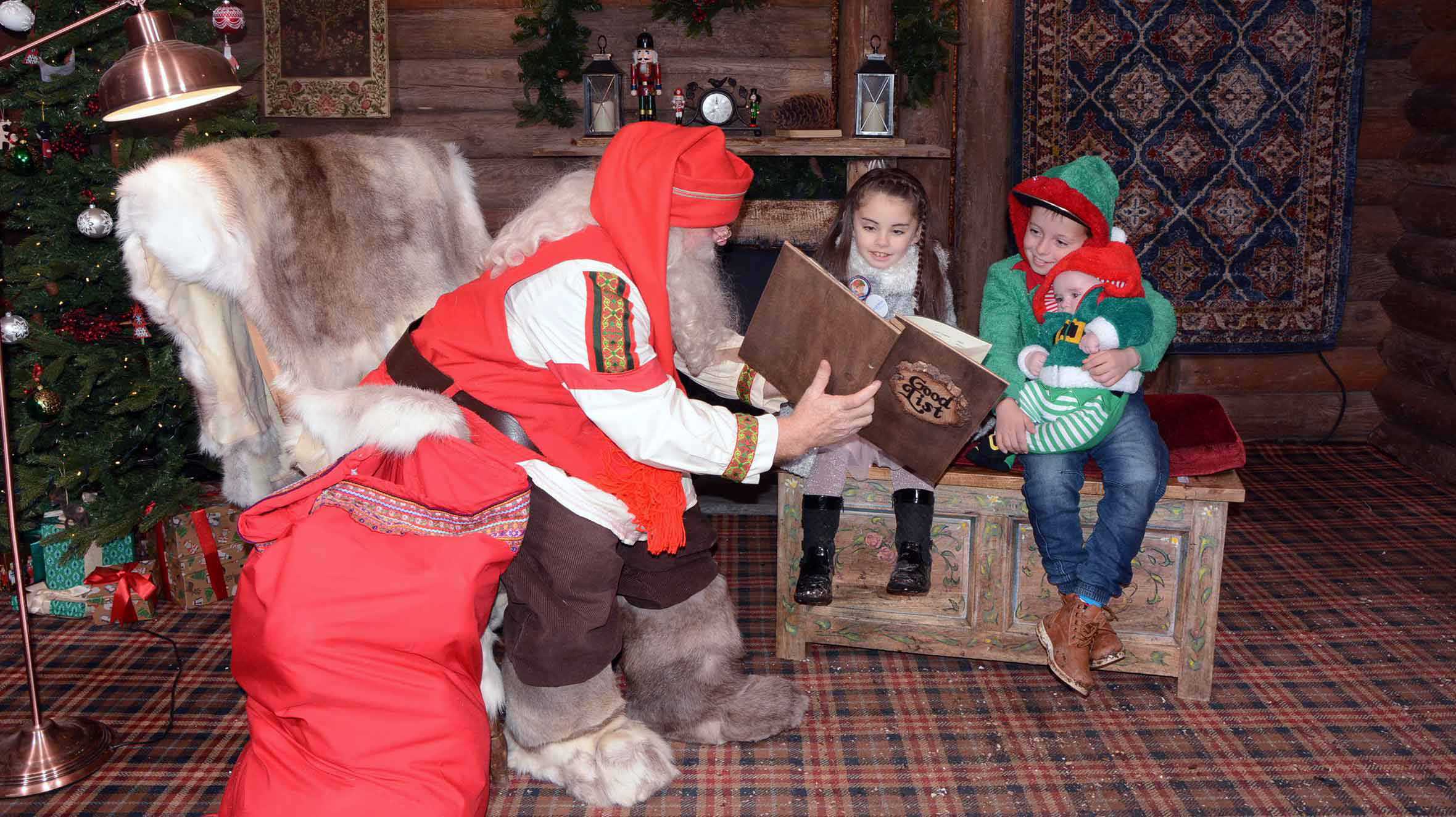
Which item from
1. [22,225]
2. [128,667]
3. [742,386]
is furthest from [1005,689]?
[22,225]

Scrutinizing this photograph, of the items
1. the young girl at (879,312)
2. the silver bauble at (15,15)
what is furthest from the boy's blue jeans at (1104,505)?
the silver bauble at (15,15)

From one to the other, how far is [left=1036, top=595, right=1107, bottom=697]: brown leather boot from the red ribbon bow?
2830 mm

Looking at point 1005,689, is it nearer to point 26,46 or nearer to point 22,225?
point 26,46

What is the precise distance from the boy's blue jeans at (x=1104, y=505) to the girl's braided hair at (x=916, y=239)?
0.59 m

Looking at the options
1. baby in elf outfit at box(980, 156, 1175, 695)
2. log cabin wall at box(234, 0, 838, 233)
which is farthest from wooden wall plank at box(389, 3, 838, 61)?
baby in elf outfit at box(980, 156, 1175, 695)

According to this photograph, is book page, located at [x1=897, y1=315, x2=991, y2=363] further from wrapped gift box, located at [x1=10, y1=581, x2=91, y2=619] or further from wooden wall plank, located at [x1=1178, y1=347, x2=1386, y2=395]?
wooden wall plank, located at [x1=1178, y1=347, x2=1386, y2=395]

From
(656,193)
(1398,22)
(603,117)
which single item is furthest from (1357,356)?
(656,193)

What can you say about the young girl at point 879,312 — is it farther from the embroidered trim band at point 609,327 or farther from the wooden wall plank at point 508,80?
the wooden wall plank at point 508,80

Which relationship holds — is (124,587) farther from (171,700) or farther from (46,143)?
(46,143)

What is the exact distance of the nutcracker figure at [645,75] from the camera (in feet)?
14.8

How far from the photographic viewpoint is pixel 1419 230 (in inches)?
196

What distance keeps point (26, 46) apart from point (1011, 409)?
8.22ft

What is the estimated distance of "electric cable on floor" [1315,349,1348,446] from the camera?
17.3 ft

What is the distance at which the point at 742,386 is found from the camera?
2.85 meters
